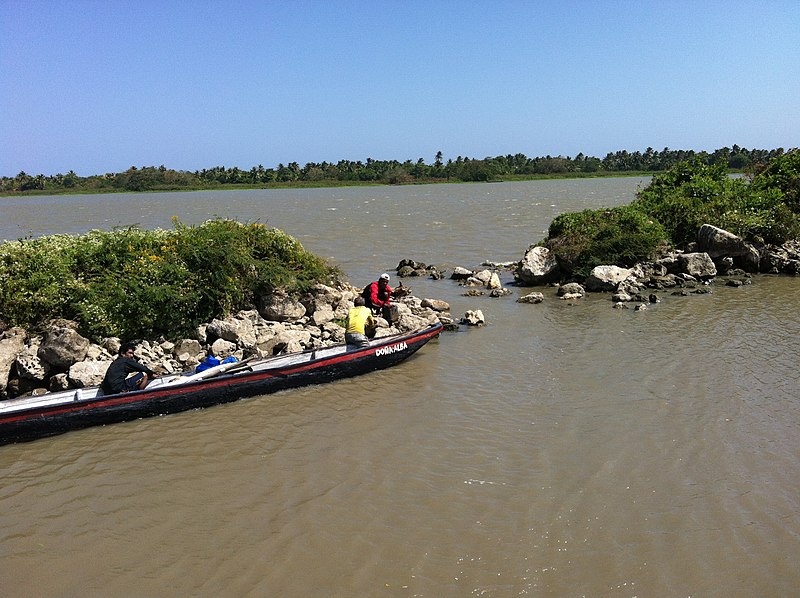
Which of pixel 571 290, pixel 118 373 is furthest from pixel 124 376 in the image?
pixel 571 290

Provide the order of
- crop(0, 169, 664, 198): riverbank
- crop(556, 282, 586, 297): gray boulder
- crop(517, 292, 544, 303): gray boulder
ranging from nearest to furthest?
crop(517, 292, 544, 303): gray boulder < crop(556, 282, 586, 297): gray boulder < crop(0, 169, 664, 198): riverbank

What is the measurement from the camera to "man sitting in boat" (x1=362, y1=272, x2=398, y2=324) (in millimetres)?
13977

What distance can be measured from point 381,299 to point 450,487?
6.79 metres

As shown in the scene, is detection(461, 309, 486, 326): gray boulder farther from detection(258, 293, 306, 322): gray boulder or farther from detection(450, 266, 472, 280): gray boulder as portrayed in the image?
detection(450, 266, 472, 280): gray boulder

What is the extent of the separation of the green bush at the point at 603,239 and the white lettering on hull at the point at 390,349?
Result: 30.7 feet

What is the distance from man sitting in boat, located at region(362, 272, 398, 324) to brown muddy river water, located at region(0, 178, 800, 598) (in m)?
1.75

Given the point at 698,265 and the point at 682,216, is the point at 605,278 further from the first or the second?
the point at 682,216

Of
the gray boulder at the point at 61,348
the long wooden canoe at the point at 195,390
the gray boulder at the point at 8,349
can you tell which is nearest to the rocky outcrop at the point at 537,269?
the long wooden canoe at the point at 195,390

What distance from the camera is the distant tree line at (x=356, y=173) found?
123875 millimetres

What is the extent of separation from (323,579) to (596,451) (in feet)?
13.5

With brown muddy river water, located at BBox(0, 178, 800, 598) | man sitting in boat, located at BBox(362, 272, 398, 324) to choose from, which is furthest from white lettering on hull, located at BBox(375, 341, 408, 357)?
man sitting in boat, located at BBox(362, 272, 398, 324)

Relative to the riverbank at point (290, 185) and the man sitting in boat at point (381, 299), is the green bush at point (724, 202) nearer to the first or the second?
the man sitting in boat at point (381, 299)

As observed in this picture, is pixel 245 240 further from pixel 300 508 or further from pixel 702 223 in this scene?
pixel 702 223

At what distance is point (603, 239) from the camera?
20750mm
